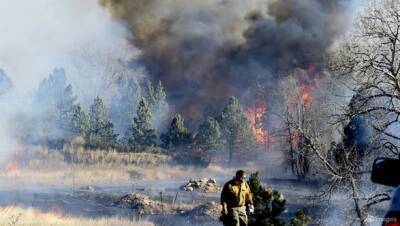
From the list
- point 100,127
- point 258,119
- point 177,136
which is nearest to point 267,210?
point 177,136

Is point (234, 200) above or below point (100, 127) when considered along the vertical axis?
below

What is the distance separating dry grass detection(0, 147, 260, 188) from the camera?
4550cm

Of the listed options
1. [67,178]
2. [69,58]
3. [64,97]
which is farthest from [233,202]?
[69,58]

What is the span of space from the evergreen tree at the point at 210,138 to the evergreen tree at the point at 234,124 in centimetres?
202

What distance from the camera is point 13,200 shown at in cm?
3366

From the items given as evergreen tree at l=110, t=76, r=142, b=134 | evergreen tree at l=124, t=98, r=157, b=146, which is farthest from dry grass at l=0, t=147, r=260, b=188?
evergreen tree at l=110, t=76, r=142, b=134

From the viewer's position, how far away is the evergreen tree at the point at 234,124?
61.6 meters

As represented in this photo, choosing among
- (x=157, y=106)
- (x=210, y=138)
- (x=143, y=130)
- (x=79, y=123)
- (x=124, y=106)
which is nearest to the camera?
(x=210, y=138)

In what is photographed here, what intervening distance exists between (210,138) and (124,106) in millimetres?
23548

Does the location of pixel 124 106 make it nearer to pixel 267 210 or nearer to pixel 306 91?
pixel 306 91

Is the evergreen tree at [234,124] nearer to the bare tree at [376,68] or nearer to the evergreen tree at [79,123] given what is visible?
the evergreen tree at [79,123]

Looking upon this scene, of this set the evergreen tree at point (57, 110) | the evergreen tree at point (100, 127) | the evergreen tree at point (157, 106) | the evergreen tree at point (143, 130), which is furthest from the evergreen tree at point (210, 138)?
the evergreen tree at point (157, 106)

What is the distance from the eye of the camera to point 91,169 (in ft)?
164

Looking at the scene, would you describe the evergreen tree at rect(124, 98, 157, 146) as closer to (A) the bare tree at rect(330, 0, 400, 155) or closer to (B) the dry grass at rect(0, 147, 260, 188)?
(B) the dry grass at rect(0, 147, 260, 188)
